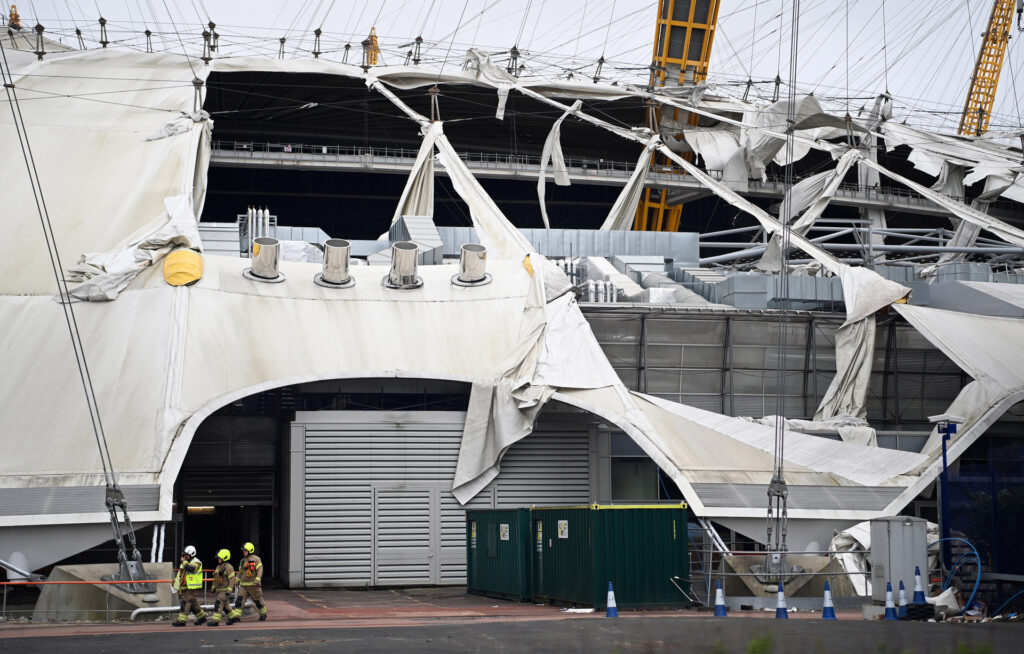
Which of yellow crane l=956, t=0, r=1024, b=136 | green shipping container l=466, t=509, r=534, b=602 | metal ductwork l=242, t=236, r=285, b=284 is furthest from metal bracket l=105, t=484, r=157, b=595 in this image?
yellow crane l=956, t=0, r=1024, b=136

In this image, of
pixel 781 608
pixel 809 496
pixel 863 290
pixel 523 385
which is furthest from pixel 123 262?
pixel 863 290

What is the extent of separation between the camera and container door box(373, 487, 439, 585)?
96.6 ft

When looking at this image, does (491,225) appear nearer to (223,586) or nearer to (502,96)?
(502,96)

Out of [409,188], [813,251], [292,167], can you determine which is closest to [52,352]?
[409,188]

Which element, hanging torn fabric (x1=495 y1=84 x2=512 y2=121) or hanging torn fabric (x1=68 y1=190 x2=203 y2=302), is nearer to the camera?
hanging torn fabric (x1=68 y1=190 x2=203 y2=302)

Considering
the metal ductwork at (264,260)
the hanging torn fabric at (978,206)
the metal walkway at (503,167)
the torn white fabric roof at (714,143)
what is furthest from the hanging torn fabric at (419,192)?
the hanging torn fabric at (978,206)

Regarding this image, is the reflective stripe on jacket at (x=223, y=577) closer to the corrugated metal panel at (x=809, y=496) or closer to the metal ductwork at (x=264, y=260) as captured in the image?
the corrugated metal panel at (x=809, y=496)

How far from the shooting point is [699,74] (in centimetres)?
6353

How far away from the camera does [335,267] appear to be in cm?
3212

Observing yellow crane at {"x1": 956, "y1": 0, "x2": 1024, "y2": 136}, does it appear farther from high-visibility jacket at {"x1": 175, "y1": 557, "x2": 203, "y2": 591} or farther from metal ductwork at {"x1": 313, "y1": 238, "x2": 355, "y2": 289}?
high-visibility jacket at {"x1": 175, "y1": 557, "x2": 203, "y2": 591}

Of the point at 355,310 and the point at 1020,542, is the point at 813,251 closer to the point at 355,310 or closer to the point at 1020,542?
the point at 355,310

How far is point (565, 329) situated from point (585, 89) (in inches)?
1072

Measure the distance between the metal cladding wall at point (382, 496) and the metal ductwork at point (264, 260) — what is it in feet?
13.5

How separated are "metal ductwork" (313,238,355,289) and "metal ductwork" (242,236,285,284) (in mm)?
1319
